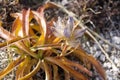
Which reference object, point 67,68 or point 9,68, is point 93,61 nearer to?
point 67,68

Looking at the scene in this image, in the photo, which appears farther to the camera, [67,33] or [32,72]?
[32,72]

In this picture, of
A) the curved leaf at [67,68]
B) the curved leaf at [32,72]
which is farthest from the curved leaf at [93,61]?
the curved leaf at [32,72]

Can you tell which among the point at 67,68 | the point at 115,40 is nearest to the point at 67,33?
the point at 67,68

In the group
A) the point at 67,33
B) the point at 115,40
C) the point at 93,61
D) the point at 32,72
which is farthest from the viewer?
the point at 115,40

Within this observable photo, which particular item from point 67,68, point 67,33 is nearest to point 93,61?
point 67,68

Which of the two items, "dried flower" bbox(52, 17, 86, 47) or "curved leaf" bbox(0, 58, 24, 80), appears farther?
"curved leaf" bbox(0, 58, 24, 80)

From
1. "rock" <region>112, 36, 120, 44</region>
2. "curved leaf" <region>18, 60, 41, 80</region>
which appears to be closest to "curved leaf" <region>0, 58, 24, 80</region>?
"curved leaf" <region>18, 60, 41, 80</region>

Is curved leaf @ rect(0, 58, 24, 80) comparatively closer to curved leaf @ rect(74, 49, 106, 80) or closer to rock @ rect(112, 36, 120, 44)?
curved leaf @ rect(74, 49, 106, 80)

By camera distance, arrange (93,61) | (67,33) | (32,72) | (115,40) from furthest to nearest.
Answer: (115,40)
(93,61)
(32,72)
(67,33)

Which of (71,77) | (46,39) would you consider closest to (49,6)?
(46,39)

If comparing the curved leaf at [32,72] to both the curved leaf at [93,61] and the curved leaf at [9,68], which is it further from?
the curved leaf at [93,61]

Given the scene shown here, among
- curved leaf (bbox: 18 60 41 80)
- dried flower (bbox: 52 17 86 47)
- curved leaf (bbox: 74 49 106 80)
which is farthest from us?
curved leaf (bbox: 74 49 106 80)

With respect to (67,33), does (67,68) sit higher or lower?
lower
